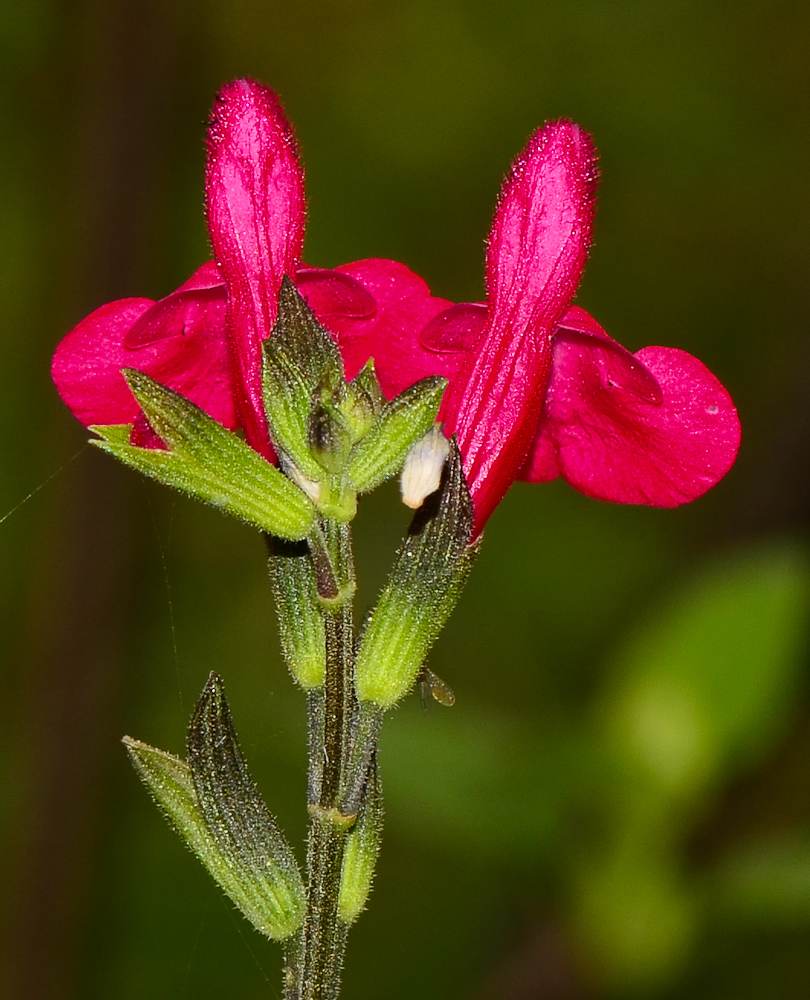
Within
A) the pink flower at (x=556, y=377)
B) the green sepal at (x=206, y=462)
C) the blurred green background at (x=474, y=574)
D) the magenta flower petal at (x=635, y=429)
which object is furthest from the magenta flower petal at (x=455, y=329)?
the blurred green background at (x=474, y=574)

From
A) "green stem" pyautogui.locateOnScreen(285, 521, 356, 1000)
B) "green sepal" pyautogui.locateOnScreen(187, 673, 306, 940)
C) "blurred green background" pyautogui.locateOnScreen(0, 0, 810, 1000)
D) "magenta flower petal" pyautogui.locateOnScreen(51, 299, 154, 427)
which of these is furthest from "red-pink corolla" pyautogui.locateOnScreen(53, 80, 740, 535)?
"blurred green background" pyautogui.locateOnScreen(0, 0, 810, 1000)

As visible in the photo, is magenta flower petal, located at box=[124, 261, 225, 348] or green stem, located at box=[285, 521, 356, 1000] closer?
green stem, located at box=[285, 521, 356, 1000]

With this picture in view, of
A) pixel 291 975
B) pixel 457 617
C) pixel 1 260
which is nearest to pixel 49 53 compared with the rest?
pixel 1 260

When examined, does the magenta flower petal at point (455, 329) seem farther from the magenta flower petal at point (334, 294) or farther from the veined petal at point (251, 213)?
the veined petal at point (251, 213)

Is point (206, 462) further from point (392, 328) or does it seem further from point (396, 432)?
point (392, 328)

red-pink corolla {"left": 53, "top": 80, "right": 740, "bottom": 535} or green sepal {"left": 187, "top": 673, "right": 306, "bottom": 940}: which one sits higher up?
red-pink corolla {"left": 53, "top": 80, "right": 740, "bottom": 535}

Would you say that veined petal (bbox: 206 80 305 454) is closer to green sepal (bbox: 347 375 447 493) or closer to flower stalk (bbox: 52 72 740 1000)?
flower stalk (bbox: 52 72 740 1000)

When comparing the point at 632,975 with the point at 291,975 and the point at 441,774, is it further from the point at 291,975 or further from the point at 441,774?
the point at 291,975
